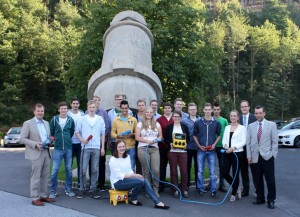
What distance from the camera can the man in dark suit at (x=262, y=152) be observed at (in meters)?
7.32

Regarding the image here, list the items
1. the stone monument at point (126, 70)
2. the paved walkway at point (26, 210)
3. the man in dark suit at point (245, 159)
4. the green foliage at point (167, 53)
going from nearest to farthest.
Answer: the paved walkway at point (26, 210) < the man in dark suit at point (245, 159) < the stone monument at point (126, 70) < the green foliage at point (167, 53)

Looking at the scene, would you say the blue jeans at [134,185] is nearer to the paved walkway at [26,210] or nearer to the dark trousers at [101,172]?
the paved walkway at [26,210]

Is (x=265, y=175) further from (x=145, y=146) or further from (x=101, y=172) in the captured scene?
(x=101, y=172)

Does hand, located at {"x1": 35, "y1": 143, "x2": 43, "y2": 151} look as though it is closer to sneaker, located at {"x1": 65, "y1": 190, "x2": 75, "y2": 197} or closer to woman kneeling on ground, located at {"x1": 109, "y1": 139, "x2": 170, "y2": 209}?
sneaker, located at {"x1": 65, "y1": 190, "x2": 75, "y2": 197}

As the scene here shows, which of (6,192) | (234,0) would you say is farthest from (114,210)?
(234,0)

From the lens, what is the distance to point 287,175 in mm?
11383

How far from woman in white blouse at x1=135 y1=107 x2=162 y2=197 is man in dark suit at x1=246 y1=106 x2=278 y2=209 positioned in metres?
1.93

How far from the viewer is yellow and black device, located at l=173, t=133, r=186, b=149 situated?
7.84 m

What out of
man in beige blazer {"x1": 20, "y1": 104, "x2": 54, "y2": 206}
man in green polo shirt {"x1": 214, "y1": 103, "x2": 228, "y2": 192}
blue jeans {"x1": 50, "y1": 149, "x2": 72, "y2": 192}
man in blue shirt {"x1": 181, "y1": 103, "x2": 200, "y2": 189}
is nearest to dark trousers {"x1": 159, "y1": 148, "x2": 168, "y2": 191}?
man in blue shirt {"x1": 181, "y1": 103, "x2": 200, "y2": 189}

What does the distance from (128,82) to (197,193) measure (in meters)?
3.42

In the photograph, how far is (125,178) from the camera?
722 centimetres

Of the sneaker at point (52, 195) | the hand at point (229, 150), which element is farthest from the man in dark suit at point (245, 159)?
the sneaker at point (52, 195)

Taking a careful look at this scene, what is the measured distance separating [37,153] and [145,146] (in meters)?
2.19

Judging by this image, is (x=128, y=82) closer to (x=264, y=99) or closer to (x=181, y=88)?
(x=181, y=88)
